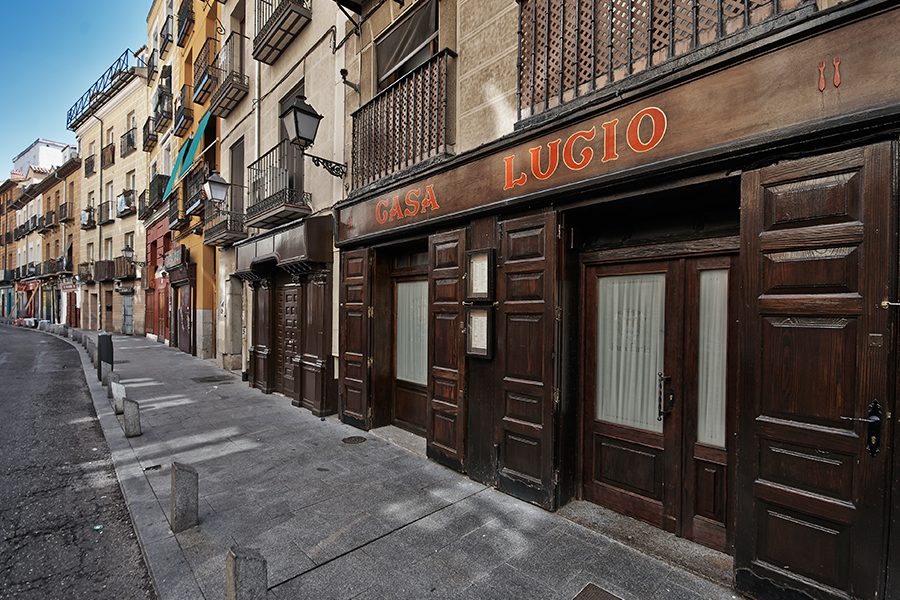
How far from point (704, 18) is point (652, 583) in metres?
4.19

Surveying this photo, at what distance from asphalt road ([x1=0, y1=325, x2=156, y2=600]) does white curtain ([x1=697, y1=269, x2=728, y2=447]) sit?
4.34 metres

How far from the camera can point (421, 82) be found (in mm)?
5695

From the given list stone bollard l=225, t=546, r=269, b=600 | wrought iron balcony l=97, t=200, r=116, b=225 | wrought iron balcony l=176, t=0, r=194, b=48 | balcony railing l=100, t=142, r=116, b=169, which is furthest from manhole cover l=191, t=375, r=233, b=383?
balcony railing l=100, t=142, r=116, b=169

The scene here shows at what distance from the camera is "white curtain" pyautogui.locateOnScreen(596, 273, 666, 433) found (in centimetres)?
375

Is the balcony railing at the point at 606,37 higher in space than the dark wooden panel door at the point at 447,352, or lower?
higher

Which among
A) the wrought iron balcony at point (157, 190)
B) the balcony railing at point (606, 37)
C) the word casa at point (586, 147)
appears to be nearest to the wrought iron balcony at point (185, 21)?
the wrought iron balcony at point (157, 190)

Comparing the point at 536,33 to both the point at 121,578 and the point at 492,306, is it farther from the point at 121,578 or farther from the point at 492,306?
the point at 121,578

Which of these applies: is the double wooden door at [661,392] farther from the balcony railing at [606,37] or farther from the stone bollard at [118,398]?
the stone bollard at [118,398]

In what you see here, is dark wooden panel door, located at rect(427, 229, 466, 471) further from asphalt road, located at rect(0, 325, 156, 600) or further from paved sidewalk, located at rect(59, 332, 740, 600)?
asphalt road, located at rect(0, 325, 156, 600)

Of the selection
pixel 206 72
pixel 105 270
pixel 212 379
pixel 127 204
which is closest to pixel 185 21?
pixel 206 72

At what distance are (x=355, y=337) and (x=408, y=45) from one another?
14.9 feet

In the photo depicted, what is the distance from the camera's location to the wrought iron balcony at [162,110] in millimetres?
17641

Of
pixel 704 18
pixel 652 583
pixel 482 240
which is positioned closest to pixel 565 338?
pixel 482 240

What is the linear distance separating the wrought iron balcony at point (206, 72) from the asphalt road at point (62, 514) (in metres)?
9.98
